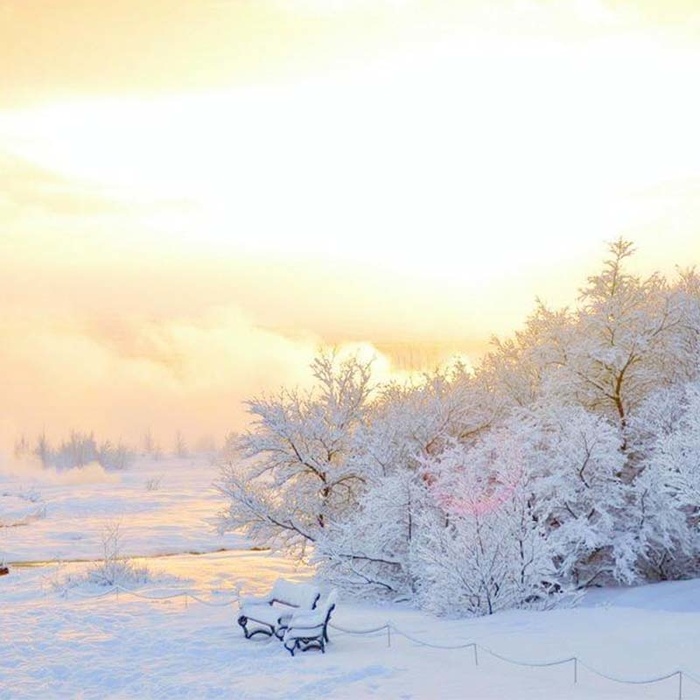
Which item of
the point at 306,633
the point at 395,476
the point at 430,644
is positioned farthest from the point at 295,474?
the point at 430,644

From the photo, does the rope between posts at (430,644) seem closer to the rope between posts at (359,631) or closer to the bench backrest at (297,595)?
the rope between posts at (359,631)

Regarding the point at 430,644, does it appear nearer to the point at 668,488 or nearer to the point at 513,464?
the point at 513,464

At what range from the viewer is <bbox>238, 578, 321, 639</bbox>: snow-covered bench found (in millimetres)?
14516

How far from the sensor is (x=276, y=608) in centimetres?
1541

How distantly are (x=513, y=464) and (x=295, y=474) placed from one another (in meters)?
10.3

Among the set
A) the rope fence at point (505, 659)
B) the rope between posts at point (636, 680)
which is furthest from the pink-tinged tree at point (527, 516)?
the rope between posts at point (636, 680)

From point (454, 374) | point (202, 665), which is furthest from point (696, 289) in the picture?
point (202, 665)

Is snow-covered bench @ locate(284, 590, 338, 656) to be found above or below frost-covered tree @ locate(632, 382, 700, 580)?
below

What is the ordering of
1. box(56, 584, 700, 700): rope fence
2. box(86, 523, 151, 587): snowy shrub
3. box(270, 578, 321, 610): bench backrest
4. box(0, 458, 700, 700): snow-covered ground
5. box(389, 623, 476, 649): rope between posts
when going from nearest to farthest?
box(56, 584, 700, 700): rope fence < box(0, 458, 700, 700): snow-covered ground < box(389, 623, 476, 649): rope between posts < box(270, 578, 321, 610): bench backrest < box(86, 523, 151, 587): snowy shrub

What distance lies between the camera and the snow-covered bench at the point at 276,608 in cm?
1452

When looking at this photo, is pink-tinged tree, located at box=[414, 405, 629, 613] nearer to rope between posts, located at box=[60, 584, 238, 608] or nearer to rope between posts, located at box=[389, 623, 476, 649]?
rope between posts, located at box=[389, 623, 476, 649]

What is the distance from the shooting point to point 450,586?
1647 cm

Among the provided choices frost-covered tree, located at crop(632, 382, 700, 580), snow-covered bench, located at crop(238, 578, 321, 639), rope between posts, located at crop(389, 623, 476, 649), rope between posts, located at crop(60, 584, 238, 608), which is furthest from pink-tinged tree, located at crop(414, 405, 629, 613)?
rope between posts, located at crop(60, 584, 238, 608)

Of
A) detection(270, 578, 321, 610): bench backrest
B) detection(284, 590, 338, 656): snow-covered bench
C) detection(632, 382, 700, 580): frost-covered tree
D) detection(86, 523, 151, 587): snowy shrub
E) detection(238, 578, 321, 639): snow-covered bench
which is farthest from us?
detection(86, 523, 151, 587): snowy shrub
